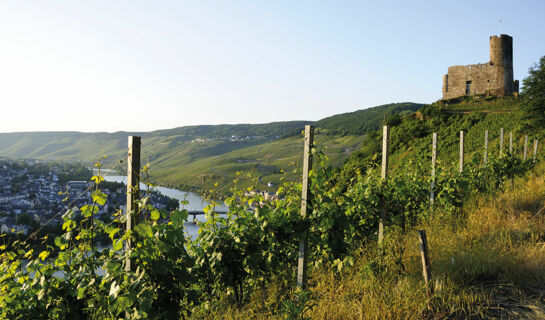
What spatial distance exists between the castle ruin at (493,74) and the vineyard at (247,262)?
45.8 meters

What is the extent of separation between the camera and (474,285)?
362cm

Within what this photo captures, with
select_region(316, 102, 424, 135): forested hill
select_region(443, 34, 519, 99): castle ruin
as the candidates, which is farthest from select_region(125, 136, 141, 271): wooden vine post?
select_region(316, 102, 424, 135): forested hill

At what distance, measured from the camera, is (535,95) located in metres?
25.6

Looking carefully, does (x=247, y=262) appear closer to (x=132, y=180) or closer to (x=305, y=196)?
(x=305, y=196)

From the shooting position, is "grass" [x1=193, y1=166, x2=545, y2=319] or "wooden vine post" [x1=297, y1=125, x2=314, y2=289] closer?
"grass" [x1=193, y1=166, x2=545, y2=319]

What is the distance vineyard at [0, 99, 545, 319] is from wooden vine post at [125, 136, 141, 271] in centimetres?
2

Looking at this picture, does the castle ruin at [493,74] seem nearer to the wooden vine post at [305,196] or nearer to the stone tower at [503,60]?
the stone tower at [503,60]

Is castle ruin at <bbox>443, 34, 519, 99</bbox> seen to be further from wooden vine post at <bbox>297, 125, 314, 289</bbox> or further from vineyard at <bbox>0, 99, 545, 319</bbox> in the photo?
wooden vine post at <bbox>297, 125, 314, 289</bbox>

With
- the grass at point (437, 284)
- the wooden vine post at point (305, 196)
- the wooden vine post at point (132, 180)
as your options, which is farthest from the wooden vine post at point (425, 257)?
the wooden vine post at point (132, 180)

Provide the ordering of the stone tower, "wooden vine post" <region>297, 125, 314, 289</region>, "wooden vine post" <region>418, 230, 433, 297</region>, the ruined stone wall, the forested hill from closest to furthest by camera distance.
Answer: "wooden vine post" <region>418, 230, 433, 297</region> < "wooden vine post" <region>297, 125, 314, 289</region> < the stone tower < the ruined stone wall < the forested hill

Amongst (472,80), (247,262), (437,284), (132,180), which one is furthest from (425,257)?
(472,80)

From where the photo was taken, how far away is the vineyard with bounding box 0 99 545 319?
8.60ft

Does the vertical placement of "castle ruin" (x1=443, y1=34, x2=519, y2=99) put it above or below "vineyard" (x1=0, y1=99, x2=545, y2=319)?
above

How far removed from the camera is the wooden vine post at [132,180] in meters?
2.56
